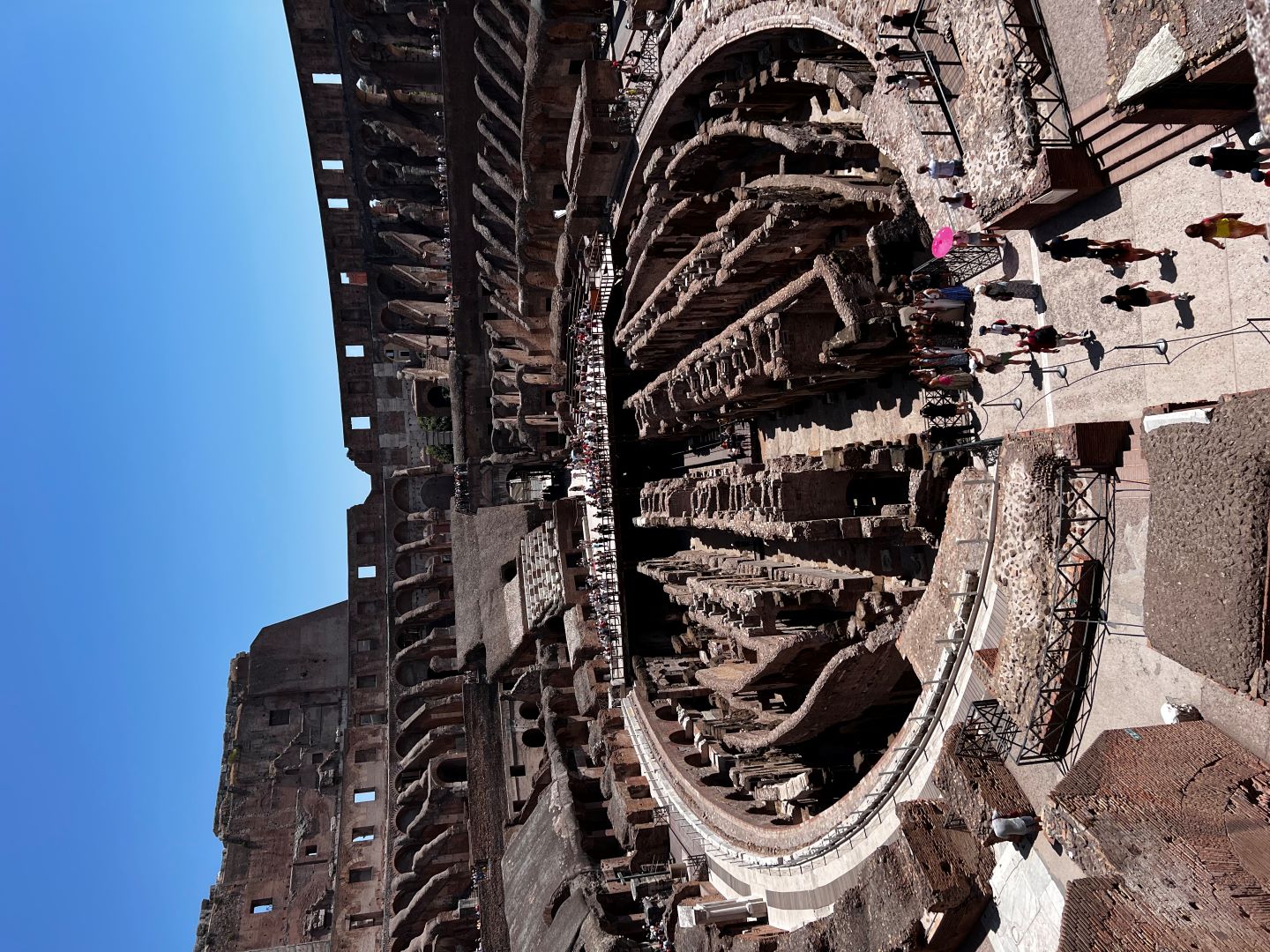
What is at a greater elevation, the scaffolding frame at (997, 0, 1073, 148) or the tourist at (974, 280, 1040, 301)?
the scaffolding frame at (997, 0, 1073, 148)

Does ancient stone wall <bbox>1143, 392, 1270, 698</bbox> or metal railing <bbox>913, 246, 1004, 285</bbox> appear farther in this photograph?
metal railing <bbox>913, 246, 1004, 285</bbox>

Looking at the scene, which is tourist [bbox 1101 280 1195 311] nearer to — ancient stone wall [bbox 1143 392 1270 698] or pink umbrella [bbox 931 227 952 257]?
ancient stone wall [bbox 1143 392 1270 698]

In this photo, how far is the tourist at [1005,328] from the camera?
920 centimetres

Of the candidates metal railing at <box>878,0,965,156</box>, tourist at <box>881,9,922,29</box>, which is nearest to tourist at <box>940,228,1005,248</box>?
metal railing at <box>878,0,965,156</box>

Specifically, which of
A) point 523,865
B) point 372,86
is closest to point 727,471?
point 523,865

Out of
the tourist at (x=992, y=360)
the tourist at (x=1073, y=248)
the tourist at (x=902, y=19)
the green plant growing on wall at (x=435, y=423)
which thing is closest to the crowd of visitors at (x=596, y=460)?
the green plant growing on wall at (x=435, y=423)

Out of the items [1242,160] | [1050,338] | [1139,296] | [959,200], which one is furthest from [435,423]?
[1242,160]

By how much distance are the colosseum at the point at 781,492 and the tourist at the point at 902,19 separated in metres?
0.09

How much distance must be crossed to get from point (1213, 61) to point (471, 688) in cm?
2621

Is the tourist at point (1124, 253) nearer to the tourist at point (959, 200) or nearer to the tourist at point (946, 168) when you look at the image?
Answer: the tourist at point (959, 200)

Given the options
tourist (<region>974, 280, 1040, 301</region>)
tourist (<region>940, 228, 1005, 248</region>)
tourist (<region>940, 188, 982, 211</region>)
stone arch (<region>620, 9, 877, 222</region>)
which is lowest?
tourist (<region>974, 280, 1040, 301</region>)

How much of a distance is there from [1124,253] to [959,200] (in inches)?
87.7

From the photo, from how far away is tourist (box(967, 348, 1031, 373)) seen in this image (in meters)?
9.41

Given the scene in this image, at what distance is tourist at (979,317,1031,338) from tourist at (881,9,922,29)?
3.61 meters
